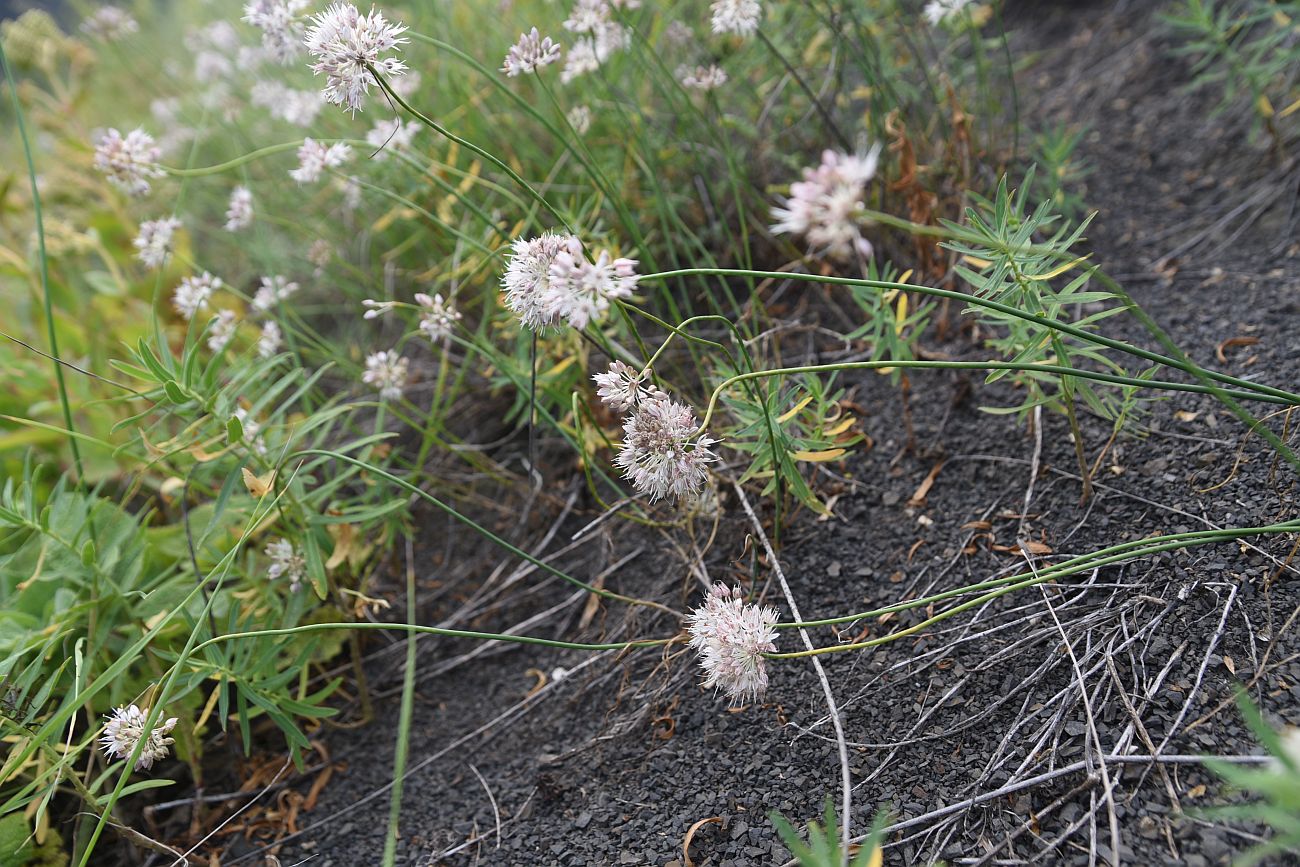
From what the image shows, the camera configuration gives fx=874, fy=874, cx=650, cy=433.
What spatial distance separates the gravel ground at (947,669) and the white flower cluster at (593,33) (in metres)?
0.96

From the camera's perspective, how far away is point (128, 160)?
1901 millimetres

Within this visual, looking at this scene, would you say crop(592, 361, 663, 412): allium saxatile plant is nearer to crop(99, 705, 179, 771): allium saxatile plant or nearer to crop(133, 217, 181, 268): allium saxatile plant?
crop(99, 705, 179, 771): allium saxatile plant

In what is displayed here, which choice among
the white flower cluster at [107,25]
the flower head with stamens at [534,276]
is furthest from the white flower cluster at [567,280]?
the white flower cluster at [107,25]

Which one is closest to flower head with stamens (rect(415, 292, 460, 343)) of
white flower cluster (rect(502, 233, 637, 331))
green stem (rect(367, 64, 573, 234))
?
green stem (rect(367, 64, 573, 234))

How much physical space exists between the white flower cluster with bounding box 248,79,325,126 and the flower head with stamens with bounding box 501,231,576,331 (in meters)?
1.00

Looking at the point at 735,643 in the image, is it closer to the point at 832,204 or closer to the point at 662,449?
the point at 662,449

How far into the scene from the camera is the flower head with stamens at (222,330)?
193cm

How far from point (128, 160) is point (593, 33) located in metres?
1.05

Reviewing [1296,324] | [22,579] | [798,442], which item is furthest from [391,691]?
[1296,324]

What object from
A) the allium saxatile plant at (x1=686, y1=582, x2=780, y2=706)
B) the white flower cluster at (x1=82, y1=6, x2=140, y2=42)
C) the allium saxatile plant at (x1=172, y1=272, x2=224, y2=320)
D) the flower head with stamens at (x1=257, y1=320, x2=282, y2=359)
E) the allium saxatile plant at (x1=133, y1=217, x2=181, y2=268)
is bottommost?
the allium saxatile plant at (x1=686, y1=582, x2=780, y2=706)

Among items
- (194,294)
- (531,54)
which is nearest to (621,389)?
(531,54)

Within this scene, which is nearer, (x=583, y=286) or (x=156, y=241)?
(x=583, y=286)

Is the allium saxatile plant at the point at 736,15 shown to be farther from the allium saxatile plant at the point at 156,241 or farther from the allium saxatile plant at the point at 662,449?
the allium saxatile plant at the point at 156,241

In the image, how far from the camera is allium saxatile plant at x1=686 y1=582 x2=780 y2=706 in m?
1.17
